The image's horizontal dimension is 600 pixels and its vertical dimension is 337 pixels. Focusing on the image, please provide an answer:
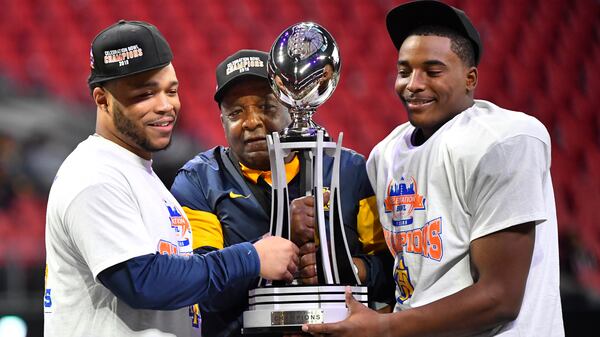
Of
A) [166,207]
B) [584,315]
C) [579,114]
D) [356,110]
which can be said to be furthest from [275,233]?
[579,114]

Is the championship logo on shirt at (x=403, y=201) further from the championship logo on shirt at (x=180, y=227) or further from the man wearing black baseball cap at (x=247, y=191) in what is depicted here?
the championship logo on shirt at (x=180, y=227)

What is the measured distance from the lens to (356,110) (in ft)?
17.3

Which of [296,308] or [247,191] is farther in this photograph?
[247,191]

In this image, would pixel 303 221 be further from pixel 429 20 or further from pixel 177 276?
pixel 429 20

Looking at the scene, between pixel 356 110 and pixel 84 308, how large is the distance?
363cm

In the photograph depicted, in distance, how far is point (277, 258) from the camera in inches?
71.6

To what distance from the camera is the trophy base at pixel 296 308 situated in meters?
1.81

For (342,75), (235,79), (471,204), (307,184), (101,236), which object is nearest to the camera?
(101,236)

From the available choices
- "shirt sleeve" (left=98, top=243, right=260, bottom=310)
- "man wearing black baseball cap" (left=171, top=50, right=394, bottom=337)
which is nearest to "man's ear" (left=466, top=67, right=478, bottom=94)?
"man wearing black baseball cap" (left=171, top=50, right=394, bottom=337)

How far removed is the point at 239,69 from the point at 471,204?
2.26ft

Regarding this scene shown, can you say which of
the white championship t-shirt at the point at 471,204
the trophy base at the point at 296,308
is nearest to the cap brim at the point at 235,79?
the white championship t-shirt at the point at 471,204

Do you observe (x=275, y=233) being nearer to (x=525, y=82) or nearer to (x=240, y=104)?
(x=240, y=104)

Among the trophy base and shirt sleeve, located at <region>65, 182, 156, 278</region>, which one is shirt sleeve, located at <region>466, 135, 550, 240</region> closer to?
the trophy base

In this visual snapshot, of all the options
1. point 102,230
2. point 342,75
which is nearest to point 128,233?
point 102,230
